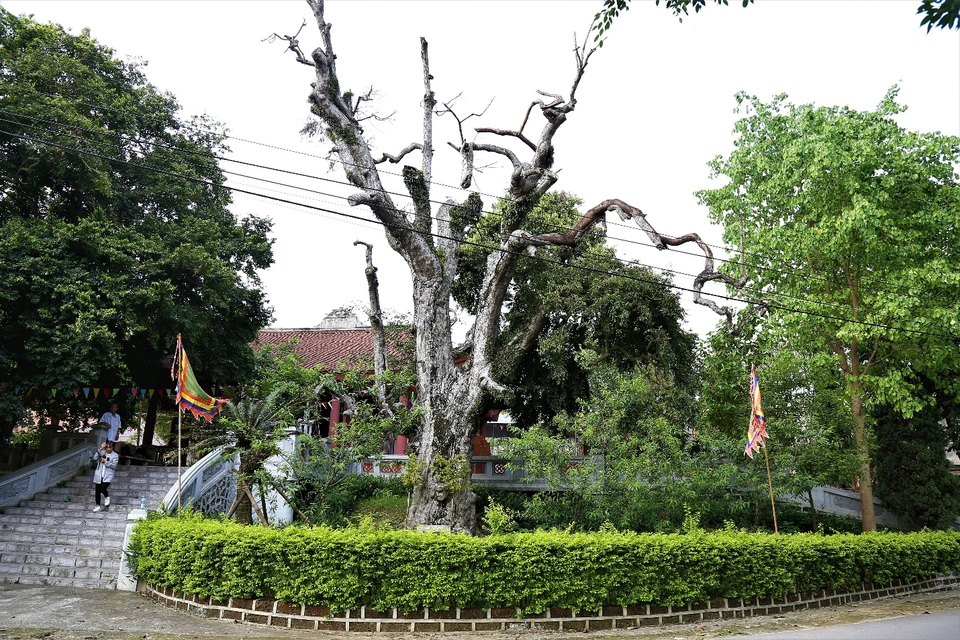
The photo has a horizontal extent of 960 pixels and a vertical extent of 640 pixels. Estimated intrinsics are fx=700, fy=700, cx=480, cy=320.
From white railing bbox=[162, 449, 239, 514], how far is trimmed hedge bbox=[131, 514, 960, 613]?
85.3 inches

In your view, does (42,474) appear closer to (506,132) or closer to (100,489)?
(100,489)

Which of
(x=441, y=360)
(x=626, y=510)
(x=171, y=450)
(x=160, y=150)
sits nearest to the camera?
(x=626, y=510)

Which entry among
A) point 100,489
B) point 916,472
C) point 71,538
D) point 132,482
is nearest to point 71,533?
point 71,538

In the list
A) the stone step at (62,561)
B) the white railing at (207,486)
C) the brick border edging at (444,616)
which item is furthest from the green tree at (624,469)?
the stone step at (62,561)

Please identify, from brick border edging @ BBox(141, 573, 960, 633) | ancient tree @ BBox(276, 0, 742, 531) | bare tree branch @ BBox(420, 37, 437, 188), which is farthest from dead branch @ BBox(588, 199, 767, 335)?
brick border edging @ BBox(141, 573, 960, 633)

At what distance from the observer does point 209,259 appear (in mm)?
15656

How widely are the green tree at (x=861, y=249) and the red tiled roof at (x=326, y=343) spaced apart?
11.0 m

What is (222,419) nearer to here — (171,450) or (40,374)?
(40,374)

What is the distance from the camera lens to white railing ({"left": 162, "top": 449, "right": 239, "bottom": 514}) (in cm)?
1307

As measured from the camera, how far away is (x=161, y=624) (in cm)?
897

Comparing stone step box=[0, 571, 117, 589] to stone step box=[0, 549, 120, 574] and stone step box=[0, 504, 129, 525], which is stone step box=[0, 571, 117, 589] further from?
stone step box=[0, 504, 129, 525]

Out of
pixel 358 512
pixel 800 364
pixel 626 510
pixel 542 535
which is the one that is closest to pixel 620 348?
pixel 800 364

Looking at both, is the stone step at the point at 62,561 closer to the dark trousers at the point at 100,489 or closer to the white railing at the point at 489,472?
the dark trousers at the point at 100,489

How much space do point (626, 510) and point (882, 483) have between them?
33.6 ft
